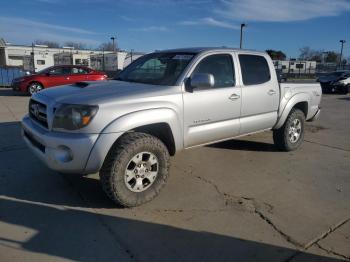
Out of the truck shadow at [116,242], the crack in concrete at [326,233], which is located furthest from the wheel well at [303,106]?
the truck shadow at [116,242]

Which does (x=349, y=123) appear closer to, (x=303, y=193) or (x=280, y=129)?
(x=280, y=129)

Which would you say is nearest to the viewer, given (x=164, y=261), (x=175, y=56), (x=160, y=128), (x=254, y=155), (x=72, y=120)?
(x=164, y=261)

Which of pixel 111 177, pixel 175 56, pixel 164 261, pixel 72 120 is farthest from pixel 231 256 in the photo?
pixel 175 56

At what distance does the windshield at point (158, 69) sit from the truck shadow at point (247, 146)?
2261 millimetres

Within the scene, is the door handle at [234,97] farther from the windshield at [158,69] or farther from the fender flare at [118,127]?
the fender flare at [118,127]

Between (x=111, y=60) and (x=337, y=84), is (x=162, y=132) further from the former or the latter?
(x=111, y=60)

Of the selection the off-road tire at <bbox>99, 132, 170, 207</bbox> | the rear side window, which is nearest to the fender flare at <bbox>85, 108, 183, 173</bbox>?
the off-road tire at <bbox>99, 132, 170, 207</bbox>

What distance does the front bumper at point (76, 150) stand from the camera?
3529 millimetres

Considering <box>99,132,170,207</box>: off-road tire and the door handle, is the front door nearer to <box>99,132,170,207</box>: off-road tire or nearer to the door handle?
the door handle

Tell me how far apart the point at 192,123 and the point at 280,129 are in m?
2.44

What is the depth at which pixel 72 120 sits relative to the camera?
3607 mm

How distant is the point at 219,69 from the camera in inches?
195

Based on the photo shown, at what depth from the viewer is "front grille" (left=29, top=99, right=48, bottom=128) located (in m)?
3.97

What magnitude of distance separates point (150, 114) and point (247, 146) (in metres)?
3.39
